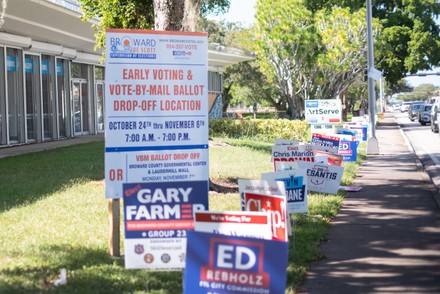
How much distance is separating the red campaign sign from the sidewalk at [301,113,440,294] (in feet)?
1.94

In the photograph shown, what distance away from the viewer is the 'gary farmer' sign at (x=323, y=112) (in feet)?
73.6


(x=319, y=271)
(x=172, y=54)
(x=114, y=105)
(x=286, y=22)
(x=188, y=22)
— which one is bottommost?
(x=319, y=271)

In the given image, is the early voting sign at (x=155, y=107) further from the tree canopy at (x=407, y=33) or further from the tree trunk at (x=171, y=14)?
the tree canopy at (x=407, y=33)

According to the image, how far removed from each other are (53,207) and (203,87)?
4360 mm

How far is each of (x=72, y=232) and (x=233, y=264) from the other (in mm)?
4150

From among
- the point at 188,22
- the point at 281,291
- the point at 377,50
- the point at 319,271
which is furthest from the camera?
the point at 377,50

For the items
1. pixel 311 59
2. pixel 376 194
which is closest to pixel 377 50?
pixel 311 59

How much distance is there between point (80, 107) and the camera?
106ft

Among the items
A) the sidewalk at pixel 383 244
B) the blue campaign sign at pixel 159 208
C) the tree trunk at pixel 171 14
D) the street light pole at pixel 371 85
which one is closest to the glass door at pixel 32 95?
the street light pole at pixel 371 85

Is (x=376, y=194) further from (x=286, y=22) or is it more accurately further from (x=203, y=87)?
(x=286, y=22)

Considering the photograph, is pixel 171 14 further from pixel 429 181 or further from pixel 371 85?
pixel 371 85

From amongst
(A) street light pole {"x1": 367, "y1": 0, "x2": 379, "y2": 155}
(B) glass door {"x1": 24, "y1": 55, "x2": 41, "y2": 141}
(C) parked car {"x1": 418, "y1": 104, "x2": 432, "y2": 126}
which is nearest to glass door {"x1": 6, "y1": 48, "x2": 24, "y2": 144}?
(B) glass door {"x1": 24, "y1": 55, "x2": 41, "y2": 141}

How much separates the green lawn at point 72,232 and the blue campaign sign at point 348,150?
3.48 m

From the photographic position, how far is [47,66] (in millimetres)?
27906
